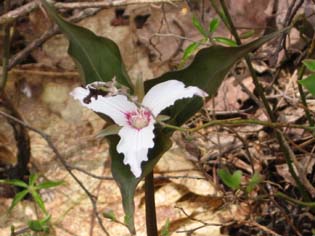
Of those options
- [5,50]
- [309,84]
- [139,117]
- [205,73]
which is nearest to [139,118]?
[139,117]

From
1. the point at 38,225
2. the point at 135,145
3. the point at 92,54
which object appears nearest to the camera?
the point at 135,145

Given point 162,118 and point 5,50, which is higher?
point 5,50

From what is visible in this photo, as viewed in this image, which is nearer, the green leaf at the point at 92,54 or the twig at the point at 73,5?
the green leaf at the point at 92,54

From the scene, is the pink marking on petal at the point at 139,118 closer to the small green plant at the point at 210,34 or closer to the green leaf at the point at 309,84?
the green leaf at the point at 309,84

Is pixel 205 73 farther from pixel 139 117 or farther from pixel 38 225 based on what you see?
pixel 38 225

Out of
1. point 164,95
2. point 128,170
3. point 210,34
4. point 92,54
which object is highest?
point 210,34

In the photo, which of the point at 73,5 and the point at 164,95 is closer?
the point at 164,95

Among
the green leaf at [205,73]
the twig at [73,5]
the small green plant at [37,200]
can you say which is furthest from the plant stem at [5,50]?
the green leaf at [205,73]

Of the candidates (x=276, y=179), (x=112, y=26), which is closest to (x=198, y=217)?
(x=276, y=179)
